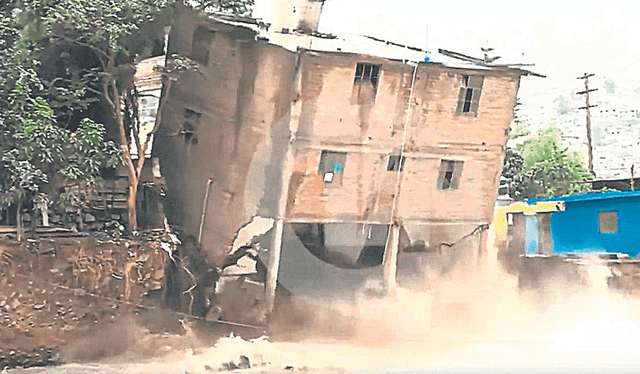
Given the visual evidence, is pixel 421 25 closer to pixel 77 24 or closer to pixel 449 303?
pixel 449 303

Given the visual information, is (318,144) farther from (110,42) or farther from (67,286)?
(67,286)

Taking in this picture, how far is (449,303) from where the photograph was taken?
3.72 meters

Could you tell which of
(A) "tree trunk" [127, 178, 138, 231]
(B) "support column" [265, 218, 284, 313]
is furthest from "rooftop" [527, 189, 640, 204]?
(A) "tree trunk" [127, 178, 138, 231]

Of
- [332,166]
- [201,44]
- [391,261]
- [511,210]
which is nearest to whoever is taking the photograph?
[201,44]

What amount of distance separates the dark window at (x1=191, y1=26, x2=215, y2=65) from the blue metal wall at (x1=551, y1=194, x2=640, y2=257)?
2.22m

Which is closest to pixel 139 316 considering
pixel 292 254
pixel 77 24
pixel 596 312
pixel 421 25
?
pixel 292 254

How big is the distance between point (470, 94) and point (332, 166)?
85 centimetres

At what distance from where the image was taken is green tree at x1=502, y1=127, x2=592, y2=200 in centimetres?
401

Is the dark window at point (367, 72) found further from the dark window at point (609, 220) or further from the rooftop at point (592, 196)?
the dark window at point (609, 220)

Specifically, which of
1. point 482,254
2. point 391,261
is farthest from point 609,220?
point 391,261

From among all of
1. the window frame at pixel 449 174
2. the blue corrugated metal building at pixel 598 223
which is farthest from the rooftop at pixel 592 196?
the window frame at pixel 449 174

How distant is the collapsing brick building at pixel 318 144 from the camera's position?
11.5 ft

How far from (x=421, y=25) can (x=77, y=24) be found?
1.73 m

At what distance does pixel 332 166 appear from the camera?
362cm
